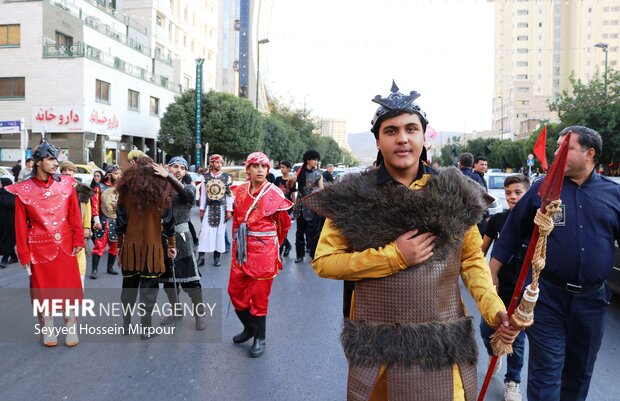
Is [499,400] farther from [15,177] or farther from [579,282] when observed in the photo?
[15,177]

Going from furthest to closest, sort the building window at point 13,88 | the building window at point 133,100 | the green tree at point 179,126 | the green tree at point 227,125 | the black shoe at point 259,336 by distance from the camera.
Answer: the green tree at point 227,125
the green tree at point 179,126
the building window at point 133,100
the building window at point 13,88
the black shoe at point 259,336

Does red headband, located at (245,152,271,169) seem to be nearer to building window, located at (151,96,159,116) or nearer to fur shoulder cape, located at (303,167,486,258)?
fur shoulder cape, located at (303,167,486,258)

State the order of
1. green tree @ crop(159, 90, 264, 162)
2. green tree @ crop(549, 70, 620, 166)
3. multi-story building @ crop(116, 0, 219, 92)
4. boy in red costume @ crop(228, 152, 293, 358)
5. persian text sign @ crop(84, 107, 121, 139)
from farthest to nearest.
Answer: multi-story building @ crop(116, 0, 219, 92) < green tree @ crop(159, 90, 264, 162) < persian text sign @ crop(84, 107, 121, 139) < green tree @ crop(549, 70, 620, 166) < boy in red costume @ crop(228, 152, 293, 358)

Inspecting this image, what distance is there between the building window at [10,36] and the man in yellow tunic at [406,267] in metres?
35.6

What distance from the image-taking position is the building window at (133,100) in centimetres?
3747

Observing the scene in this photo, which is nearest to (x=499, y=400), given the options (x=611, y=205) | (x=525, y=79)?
(x=611, y=205)

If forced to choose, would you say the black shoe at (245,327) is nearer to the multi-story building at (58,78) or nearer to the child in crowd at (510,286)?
the child in crowd at (510,286)

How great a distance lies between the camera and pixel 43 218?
5180mm

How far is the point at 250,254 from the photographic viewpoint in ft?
17.2

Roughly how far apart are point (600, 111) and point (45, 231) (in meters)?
30.9

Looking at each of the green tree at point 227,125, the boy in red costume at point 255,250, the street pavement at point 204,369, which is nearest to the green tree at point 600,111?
the green tree at point 227,125

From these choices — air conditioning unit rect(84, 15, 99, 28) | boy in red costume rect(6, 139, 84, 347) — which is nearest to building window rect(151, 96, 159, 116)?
air conditioning unit rect(84, 15, 99, 28)

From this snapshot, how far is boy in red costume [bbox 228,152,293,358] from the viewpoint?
17.1 ft

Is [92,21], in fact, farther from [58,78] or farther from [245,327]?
[245,327]
